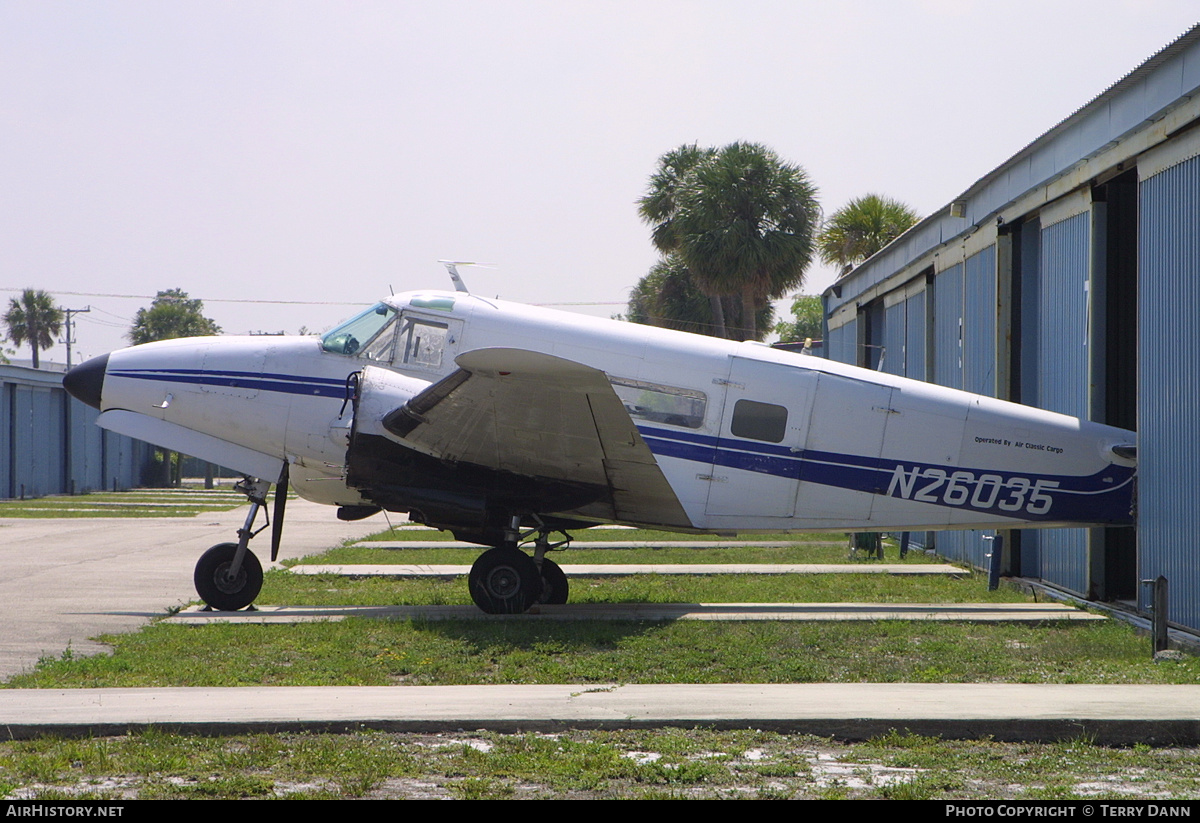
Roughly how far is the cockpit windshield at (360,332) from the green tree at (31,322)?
3619 inches

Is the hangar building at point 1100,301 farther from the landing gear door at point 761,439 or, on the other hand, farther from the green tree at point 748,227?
Answer: the green tree at point 748,227

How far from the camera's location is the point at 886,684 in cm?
802

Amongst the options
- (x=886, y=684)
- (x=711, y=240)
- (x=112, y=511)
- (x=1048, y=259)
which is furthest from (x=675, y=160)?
(x=886, y=684)

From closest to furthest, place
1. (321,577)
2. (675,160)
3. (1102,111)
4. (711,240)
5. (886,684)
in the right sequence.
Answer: (886,684), (1102,111), (321,577), (711,240), (675,160)

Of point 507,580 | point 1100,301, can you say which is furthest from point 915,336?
point 507,580

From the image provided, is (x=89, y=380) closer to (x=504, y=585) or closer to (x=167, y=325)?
(x=504, y=585)

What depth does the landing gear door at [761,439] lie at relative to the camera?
11.8 meters

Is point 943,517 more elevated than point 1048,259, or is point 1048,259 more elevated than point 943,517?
point 1048,259

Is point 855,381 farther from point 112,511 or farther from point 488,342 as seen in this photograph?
point 112,511

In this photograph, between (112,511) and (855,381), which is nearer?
(855,381)

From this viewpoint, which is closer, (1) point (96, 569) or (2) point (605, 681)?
(2) point (605, 681)

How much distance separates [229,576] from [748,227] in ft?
97.5

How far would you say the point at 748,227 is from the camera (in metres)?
39.0

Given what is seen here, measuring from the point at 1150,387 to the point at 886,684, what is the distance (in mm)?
4559
